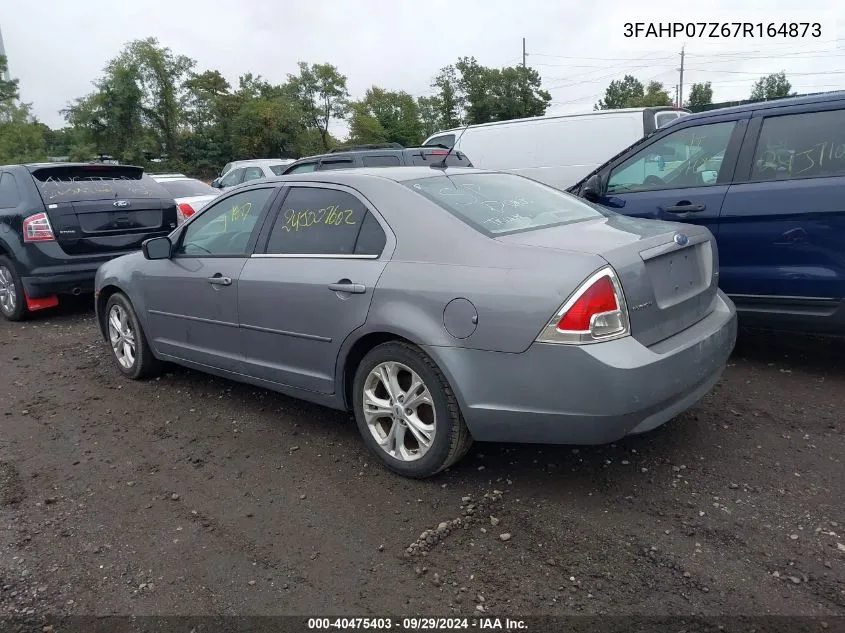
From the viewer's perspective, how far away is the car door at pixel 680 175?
4.88 metres

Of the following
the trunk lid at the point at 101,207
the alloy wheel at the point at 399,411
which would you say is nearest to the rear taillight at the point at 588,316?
the alloy wheel at the point at 399,411

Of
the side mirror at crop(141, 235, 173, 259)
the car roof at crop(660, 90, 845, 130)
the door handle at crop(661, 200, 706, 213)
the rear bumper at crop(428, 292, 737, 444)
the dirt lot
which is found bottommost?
the dirt lot

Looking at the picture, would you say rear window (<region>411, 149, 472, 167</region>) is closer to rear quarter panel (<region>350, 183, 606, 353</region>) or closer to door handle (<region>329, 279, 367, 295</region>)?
rear quarter panel (<region>350, 183, 606, 353</region>)

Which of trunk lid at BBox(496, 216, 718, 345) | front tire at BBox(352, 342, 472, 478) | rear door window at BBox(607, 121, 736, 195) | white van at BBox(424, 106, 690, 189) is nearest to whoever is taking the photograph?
trunk lid at BBox(496, 216, 718, 345)

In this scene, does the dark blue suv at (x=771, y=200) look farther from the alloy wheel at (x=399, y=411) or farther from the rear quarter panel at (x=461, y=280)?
the alloy wheel at (x=399, y=411)

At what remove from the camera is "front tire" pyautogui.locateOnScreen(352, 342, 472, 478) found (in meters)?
3.20

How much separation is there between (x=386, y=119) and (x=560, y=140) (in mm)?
45493

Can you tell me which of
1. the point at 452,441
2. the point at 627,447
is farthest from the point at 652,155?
the point at 452,441

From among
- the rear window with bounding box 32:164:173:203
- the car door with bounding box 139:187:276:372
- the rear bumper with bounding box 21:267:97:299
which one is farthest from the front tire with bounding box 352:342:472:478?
the rear window with bounding box 32:164:173:203

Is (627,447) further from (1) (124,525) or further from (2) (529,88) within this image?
(2) (529,88)

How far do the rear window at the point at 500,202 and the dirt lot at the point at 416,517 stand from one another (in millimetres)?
1243

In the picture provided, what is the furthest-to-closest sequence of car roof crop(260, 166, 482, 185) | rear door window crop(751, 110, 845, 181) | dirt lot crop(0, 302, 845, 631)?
1. rear door window crop(751, 110, 845, 181)
2. car roof crop(260, 166, 482, 185)
3. dirt lot crop(0, 302, 845, 631)

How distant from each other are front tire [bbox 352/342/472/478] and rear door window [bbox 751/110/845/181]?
300 centimetres

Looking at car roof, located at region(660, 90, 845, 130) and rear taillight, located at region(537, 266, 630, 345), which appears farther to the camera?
car roof, located at region(660, 90, 845, 130)
